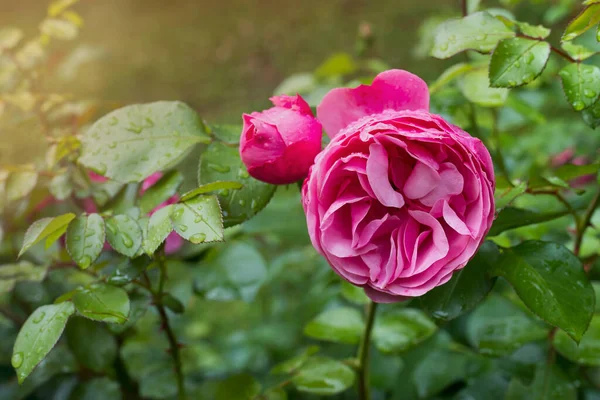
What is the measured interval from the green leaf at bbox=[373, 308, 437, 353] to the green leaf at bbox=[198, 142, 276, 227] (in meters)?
0.29

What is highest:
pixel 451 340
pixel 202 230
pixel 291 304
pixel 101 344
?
pixel 202 230

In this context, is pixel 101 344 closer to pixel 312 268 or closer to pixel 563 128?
pixel 312 268

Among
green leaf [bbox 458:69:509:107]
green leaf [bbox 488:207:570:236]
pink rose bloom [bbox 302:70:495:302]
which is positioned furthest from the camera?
green leaf [bbox 458:69:509:107]

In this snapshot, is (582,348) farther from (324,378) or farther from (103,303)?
(103,303)

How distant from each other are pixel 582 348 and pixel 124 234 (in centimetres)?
49

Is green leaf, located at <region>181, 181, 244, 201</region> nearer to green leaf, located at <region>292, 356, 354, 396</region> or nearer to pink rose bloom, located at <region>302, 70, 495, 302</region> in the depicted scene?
pink rose bloom, located at <region>302, 70, 495, 302</region>

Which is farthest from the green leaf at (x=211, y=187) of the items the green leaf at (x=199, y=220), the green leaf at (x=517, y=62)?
the green leaf at (x=517, y=62)

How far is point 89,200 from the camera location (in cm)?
70

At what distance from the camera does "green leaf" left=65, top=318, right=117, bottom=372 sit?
603 millimetres

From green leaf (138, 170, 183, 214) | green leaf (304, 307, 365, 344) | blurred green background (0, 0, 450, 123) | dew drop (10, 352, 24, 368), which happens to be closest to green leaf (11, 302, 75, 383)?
dew drop (10, 352, 24, 368)

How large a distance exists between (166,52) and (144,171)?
2142mm

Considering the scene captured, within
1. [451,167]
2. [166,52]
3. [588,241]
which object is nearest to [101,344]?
[451,167]

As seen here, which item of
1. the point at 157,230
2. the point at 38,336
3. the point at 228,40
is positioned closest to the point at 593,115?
the point at 157,230

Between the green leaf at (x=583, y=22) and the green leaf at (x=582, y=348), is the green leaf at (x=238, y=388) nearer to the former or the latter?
the green leaf at (x=582, y=348)
